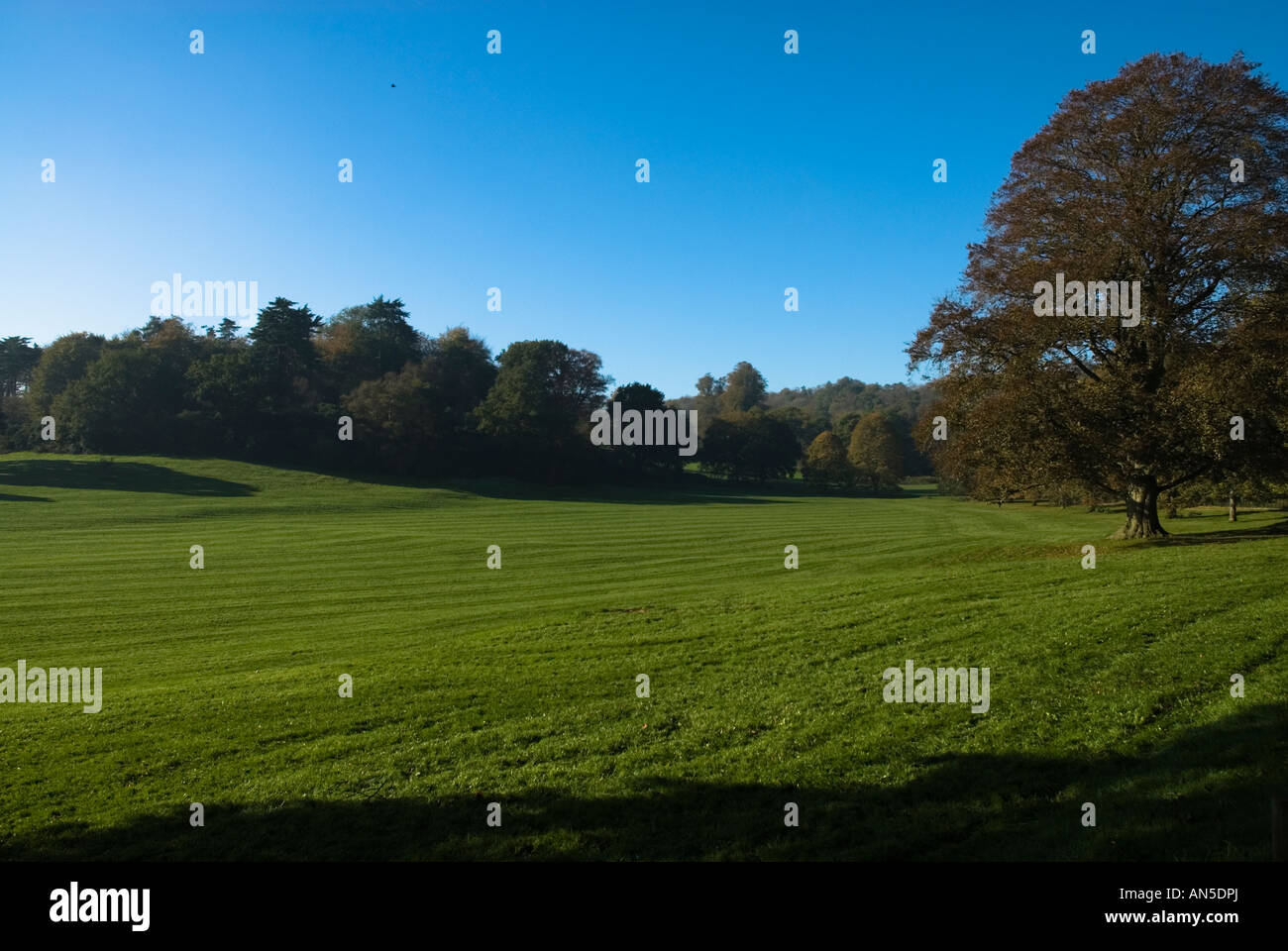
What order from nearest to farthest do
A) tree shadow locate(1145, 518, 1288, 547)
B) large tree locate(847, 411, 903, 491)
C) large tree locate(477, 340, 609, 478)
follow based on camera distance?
1. tree shadow locate(1145, 518, 1288, 547)
2. large tree locate(477, 340, 609, 478)
3. large tree locate(847, 411, 903, 491)

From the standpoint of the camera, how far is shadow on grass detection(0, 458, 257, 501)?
5781 cm

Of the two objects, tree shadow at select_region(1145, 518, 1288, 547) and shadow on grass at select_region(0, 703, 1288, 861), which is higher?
tree shadow at select_region(1145, 518, 1288, 547)

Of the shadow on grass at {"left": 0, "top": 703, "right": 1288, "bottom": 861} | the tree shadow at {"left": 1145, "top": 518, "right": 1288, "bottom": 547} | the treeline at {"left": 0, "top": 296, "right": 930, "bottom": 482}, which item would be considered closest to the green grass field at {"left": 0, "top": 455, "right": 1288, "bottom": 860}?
the shadow on grass at {"left": 0, "top": 703, "right": 1288, "bottom": 861}

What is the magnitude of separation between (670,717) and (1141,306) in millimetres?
21719

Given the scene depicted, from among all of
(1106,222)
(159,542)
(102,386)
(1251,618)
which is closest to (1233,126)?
(1106,222)

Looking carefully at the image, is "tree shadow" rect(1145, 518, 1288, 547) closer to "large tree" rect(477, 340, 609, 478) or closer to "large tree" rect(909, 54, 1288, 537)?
"large tree" rect(909, 54, 1288, 537)

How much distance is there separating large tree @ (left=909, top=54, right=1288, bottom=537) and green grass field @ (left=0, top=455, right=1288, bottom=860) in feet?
10.6

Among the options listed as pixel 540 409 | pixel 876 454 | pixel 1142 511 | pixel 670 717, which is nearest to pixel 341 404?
pixel 540 409

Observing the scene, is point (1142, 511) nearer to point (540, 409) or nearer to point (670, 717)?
point (670, 717)

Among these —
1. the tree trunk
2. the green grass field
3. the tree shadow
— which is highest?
the tree trunk

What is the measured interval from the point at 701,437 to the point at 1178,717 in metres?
103

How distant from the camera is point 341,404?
273ft

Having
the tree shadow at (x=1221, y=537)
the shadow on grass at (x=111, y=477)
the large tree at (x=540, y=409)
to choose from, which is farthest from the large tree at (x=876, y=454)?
Result: the tree shadow at (x=1221, y=537)

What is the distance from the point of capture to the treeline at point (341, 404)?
77.1 metres
